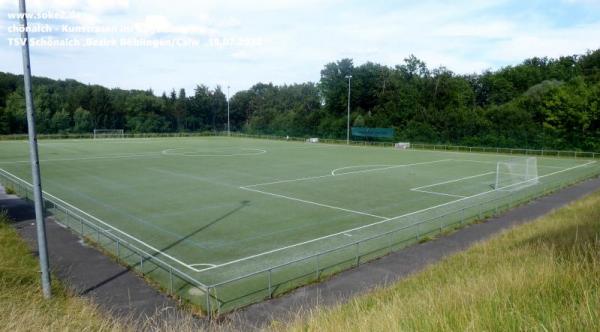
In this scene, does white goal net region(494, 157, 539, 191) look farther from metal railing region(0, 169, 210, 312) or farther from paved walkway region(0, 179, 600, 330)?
metal railing region(0, 169, 210, 312)

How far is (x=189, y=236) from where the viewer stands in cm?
1930

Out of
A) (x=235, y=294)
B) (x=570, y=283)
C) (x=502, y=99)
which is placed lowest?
(x=235, y=294)

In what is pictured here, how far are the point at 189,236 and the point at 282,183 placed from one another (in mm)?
14225

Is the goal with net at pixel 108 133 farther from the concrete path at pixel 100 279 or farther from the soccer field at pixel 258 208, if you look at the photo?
the concrete path at pixel 100 279

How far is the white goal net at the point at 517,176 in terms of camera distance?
104ft

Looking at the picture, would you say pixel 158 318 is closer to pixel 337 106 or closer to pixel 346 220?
pixel 346 220

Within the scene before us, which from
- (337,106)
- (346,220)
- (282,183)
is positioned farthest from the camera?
(337,106)

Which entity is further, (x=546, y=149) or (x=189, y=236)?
(x=546, y=149)

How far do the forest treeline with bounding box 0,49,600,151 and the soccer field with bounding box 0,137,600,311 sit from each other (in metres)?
18.0

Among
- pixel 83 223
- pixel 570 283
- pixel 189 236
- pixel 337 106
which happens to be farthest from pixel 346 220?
pixel 337 106

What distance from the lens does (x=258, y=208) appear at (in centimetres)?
2470

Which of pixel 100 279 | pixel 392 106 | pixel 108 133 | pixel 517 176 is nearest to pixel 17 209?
pixel 100 279

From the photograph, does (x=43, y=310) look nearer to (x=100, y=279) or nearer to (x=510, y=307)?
(x=100, y=279)

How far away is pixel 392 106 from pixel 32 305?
87.0 m
